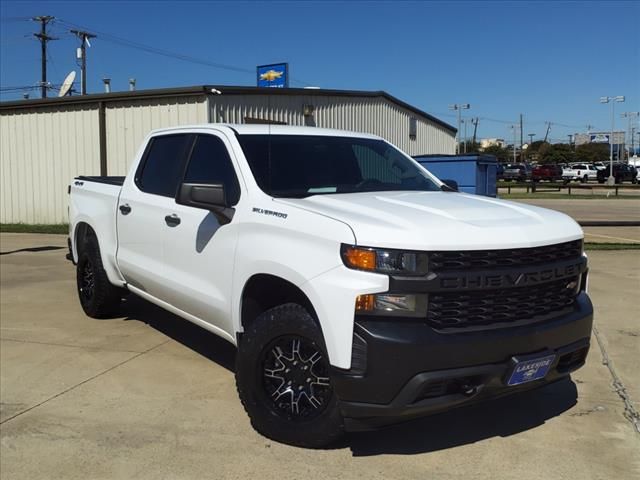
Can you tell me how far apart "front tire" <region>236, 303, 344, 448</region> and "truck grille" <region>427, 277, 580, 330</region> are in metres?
0.64

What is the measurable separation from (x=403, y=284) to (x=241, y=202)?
56.3 inches

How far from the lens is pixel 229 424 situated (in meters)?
4.12

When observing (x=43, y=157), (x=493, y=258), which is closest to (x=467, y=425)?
(x=493, y=258)

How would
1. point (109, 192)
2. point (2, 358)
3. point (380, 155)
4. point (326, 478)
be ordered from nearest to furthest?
1. point (326, 478)
2. point (380, 155)
3. point (2, 358)
4. point (109, 192)

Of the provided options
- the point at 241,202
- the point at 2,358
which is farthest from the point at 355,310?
the point at 2,358

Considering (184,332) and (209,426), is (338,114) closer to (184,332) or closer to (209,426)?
(184,332)

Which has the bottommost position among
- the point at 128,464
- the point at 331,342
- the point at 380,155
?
the point at 128,464

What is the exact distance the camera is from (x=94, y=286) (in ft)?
21.4

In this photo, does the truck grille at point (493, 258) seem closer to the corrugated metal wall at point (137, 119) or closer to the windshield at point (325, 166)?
the windshield at point (325, 166)

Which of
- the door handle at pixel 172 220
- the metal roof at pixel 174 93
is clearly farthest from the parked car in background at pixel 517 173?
the door handle at pixel 172 220

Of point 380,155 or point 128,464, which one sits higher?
point 380,155

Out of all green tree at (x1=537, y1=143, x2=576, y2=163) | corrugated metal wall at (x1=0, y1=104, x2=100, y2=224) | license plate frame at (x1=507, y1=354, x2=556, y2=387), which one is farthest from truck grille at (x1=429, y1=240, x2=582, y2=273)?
green tree at (x1=537, y1=143, x2=576, y2=163)

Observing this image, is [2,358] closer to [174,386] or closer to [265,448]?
[174,386]

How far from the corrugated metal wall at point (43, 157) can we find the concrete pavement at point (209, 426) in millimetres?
11803
